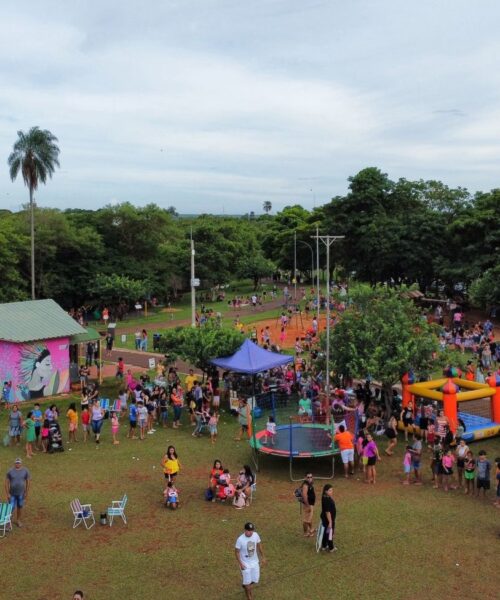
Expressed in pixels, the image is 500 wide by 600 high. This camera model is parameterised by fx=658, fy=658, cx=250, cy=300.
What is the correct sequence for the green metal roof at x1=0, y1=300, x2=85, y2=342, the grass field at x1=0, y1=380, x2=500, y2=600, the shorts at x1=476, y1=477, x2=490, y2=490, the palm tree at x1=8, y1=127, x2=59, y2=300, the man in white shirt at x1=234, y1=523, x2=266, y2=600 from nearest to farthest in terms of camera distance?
the man in white shirt at x1=234, y1=523, x2=266, y2=600 < the grass field at x1=0, y1=380, x2=500, y2=600 < the shorts at x1=476, y1=477, x2=490, y2=490 < the green metal roof at x1=0, y1=300, x2=85, y2=342 < the palm tree at x1=8, y1=127, x2=59, y2=300

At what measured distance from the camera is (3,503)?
569 inches

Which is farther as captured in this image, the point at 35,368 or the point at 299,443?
the point at 35,368

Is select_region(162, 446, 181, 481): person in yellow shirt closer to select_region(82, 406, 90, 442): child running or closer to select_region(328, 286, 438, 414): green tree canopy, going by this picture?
select_region(82, 406, 90, 442): child running

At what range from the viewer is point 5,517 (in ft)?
45.6

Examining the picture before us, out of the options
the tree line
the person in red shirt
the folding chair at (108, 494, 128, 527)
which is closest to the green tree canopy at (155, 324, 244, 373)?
the person in red shirt

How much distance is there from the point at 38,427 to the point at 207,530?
790cm

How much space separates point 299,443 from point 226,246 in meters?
43.6

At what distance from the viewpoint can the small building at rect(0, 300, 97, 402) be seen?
24641mm

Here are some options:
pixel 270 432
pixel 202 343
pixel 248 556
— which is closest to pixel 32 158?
pixel 202 343

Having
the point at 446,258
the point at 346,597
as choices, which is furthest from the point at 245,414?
the point at 446,258

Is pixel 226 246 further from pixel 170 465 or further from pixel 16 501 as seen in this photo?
pixel 16 501

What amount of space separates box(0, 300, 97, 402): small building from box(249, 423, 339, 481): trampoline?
9.95 meters

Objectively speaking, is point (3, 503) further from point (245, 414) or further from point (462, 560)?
point (462, 560)

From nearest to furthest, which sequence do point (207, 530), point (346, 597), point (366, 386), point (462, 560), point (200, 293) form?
point (346, 597) → point (462, 560) → point (207, 530) → point (366, 386) → point (200, 293)
